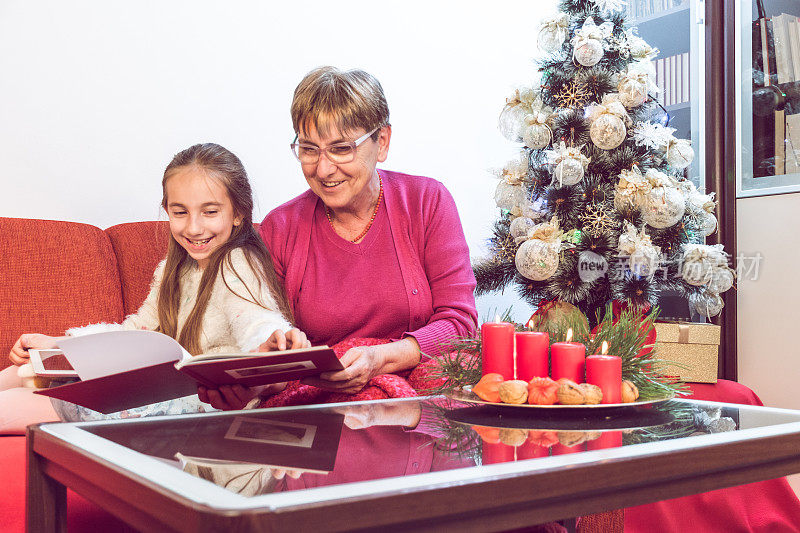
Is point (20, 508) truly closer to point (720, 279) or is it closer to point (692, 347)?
point (692, 347)

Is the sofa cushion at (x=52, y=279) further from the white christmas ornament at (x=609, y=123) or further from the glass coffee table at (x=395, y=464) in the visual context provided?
the white christmas ornament at (x=609, y=123)

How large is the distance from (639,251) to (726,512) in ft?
2.68

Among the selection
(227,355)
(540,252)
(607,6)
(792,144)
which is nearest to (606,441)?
(227,355)

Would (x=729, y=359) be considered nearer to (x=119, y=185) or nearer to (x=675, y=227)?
(x=675, y=227)

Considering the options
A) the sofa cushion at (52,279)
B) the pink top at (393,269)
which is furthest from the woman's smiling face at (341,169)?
the sofa cushion at (52,279)

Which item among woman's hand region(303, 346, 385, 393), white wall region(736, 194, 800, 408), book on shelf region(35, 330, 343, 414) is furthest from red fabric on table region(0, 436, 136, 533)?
white wall region(736, 194, 800, 408)

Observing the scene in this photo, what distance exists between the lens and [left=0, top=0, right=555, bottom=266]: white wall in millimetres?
1915

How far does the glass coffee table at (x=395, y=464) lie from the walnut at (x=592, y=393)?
3 centimetres

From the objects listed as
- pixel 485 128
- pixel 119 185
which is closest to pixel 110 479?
pixel 119 185

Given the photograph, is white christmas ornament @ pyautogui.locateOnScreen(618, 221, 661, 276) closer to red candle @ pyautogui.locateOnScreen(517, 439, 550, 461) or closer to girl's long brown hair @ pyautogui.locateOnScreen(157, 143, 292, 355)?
girl's long brown hair @ pyautogui.locateOnScreen(157, 143, 292, 355)

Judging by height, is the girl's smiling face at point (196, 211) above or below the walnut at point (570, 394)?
above

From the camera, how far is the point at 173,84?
6.92 ft

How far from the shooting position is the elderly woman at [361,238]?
162 centimetres

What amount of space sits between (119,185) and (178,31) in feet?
1.60
